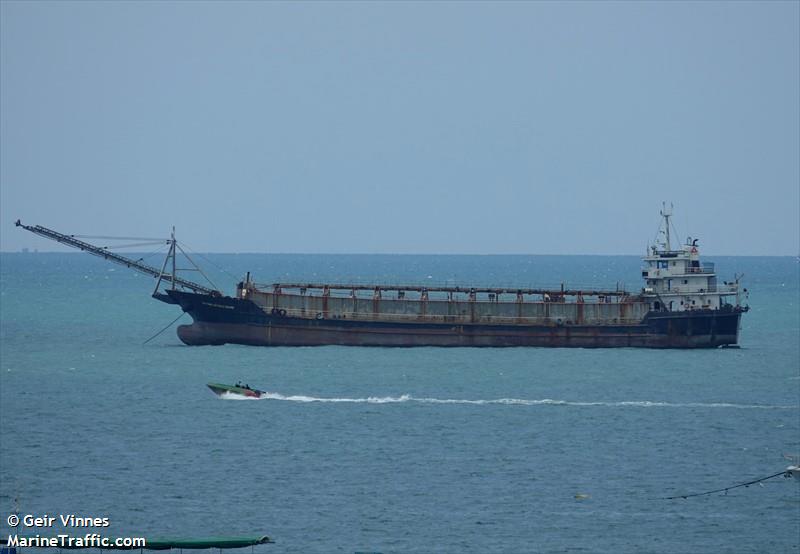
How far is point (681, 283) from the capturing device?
123 meters

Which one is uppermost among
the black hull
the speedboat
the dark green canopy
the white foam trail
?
the black hull

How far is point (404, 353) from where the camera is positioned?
12188 centimetres

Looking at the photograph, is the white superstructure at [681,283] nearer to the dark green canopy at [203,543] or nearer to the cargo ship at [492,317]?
the cargo ship at [492,317]

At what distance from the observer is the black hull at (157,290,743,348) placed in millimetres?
122125

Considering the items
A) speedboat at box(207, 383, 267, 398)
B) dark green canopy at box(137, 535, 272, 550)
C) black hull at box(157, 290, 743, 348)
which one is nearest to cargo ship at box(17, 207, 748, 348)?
black hull at box(157, 290, 743, 348)

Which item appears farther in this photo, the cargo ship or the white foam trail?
the cargo ship

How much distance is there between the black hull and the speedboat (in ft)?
92.1

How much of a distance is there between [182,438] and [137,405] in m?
14.1

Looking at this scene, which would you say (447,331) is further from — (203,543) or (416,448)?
(203,543)

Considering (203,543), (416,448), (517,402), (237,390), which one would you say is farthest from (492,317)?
(203,543)

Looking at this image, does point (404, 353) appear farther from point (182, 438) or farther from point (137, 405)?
point (182, 438)

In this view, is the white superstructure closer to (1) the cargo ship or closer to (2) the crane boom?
(1) the cargo ship

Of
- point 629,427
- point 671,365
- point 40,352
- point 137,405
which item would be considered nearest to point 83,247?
point 40,352

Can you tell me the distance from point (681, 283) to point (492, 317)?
1727 centimetres
